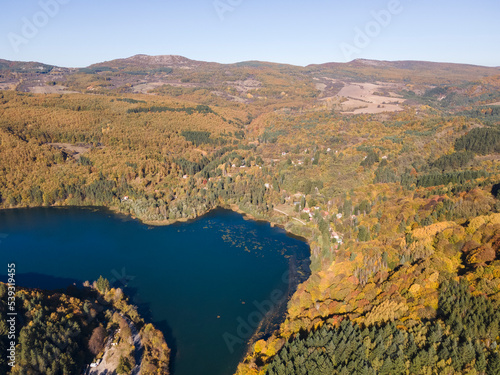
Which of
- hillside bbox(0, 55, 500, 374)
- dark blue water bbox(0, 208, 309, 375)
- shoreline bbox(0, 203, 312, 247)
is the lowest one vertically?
dark blue water bbox(0, 208, 309, 375)

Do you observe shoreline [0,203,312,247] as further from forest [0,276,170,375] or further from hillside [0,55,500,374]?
forest [0,276,170,375]

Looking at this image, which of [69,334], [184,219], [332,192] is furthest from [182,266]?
[332,192]

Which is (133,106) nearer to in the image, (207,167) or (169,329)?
(207,167)

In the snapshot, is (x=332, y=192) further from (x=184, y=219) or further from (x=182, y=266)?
(x=182, y=266)

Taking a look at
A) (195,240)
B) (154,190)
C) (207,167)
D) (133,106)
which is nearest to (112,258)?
(195,240)

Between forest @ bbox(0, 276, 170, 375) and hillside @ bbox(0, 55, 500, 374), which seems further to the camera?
hillside @ bbox(0, 55, 500, 374)

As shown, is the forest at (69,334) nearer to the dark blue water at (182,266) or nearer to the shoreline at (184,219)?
the dark blue water at (182,266)

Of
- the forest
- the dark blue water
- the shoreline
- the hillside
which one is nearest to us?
the forest

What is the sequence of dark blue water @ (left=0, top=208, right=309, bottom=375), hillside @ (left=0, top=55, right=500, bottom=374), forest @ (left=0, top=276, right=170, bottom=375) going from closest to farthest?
forest @ (left=0, top=276, right=170, bottom=375) → hillside @ (left=0, top=55, right=500, bottom=374) → dark blue water @ (left=0, top=208, right=309, bottom=375)

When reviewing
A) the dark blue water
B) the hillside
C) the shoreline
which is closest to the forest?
the dark blue water
